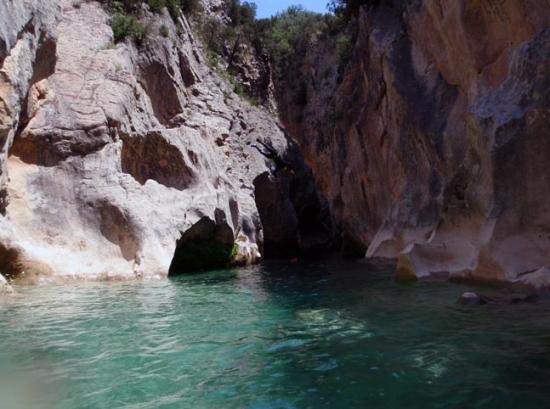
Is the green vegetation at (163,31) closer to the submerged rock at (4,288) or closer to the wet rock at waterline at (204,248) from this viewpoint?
the wet rock at waterline at (204,248)

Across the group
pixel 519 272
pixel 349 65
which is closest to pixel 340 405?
pixel 519 272

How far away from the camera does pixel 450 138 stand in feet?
57.8

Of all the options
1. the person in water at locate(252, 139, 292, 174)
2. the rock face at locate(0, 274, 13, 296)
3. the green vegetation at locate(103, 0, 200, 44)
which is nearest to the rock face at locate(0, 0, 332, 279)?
the green vegetation at locate(103, 0, 200, 44)

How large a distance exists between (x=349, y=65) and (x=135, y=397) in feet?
83.9

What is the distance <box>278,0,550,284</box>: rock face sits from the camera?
12.1 metres

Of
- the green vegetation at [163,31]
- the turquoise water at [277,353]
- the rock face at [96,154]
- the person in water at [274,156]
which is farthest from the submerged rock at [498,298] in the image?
the person in water at [274,156]

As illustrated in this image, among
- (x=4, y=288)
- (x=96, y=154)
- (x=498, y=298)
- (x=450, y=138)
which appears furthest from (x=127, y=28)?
(x=498, y=298)

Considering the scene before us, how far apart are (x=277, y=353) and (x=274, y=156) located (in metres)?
27.8

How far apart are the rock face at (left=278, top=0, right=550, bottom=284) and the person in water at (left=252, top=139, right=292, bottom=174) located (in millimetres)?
4126

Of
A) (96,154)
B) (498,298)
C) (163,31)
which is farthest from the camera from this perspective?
(163,31)

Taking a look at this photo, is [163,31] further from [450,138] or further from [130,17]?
[450,138]

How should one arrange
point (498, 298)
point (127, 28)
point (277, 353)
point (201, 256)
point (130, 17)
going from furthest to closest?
point (130, 17)
point (127, 28)
point (201, 256)
point (498, 298)
point (277, 353)

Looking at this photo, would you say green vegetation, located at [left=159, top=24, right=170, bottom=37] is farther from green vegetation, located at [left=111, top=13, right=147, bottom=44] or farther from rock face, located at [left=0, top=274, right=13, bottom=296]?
rock face, located at [left=0, top=274, right=13, bottom=296]

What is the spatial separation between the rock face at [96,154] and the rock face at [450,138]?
647 centimetres
